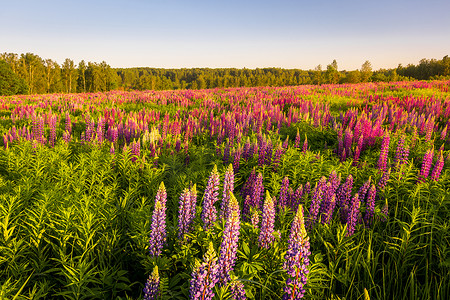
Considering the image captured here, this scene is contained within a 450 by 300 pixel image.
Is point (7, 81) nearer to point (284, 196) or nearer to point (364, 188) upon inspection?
point (284, 196)

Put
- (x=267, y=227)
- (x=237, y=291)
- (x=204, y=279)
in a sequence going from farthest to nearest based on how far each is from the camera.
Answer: (x=267, y=227), (x=237, y=291), (x=204, y=279)

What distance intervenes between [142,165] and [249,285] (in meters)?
3.70

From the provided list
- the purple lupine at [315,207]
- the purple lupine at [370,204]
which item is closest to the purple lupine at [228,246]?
the purple lupine at [315,207]

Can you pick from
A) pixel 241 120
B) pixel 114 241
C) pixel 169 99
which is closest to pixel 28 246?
Result: pixel 114 241

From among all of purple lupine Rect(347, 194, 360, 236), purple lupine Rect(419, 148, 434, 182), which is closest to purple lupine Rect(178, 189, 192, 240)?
purple lupine Rect(347, 194, 360, 236)

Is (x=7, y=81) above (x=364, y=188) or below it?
above

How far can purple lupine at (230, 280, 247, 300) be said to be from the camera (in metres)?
1.84

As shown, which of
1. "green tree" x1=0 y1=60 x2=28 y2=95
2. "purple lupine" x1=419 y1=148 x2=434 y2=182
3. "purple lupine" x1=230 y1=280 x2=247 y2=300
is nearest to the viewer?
"purple lupine" x1=230 y1=280 x2=247 y2=300

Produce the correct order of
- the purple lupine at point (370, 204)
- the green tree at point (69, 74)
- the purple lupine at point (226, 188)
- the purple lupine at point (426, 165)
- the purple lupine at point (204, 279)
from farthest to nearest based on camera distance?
the green tree at point (69, 74), the purple lupine at point (426, 165), the purple lupine at point (370, 204), the purple lupine at point (226, 188), the purple lupine at point (204, 279)

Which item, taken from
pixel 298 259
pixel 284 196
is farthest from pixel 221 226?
pixel 284 196

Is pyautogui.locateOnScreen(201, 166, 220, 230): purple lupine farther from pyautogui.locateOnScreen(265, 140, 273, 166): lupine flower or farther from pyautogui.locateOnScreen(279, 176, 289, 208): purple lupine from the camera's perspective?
pyautogui.locateOnScreen(265, 140, 273, 166): lupine flower

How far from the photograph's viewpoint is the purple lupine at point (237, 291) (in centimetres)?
184

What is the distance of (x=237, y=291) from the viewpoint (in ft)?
6.10

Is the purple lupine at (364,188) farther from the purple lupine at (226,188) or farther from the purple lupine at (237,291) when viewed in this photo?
the purple lupine at (237,291)
